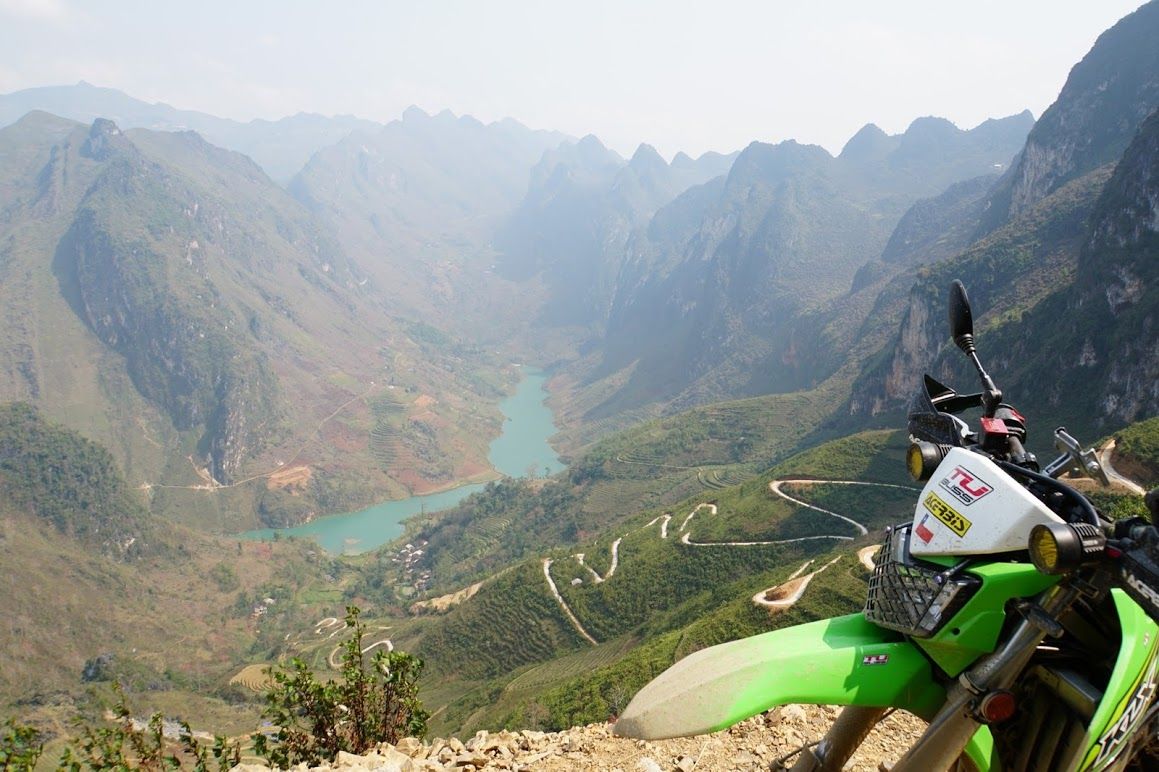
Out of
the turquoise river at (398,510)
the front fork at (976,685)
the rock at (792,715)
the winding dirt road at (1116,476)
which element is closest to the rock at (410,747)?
the rock at (792,715)

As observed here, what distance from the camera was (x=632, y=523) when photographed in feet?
231

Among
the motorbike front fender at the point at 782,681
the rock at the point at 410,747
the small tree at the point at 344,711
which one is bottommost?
the small tree at the point at 344,711

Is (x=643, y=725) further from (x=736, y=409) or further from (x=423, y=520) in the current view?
(x=423, y=520)

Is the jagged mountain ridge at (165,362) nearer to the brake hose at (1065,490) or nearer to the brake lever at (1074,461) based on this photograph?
the brake lever at (1074,461)

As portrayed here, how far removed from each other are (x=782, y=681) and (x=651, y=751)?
3.50 m

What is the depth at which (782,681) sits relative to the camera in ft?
10.6

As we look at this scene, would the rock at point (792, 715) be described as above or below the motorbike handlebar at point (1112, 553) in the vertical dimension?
below

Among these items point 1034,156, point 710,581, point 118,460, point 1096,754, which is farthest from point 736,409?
point 118,460

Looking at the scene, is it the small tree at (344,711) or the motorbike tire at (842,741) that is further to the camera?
the small tree at (344,711)

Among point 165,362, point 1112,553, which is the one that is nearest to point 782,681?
point 1112,553

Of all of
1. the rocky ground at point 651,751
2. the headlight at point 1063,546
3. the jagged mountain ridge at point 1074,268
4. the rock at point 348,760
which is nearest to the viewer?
the headlight at point 1063,546

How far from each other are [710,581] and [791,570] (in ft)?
30.9

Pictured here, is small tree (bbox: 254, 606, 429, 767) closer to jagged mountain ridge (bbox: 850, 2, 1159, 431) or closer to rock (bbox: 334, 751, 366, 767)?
rock (bbox: 334, 751, 366, 767)

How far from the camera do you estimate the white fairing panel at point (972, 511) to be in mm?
3002
